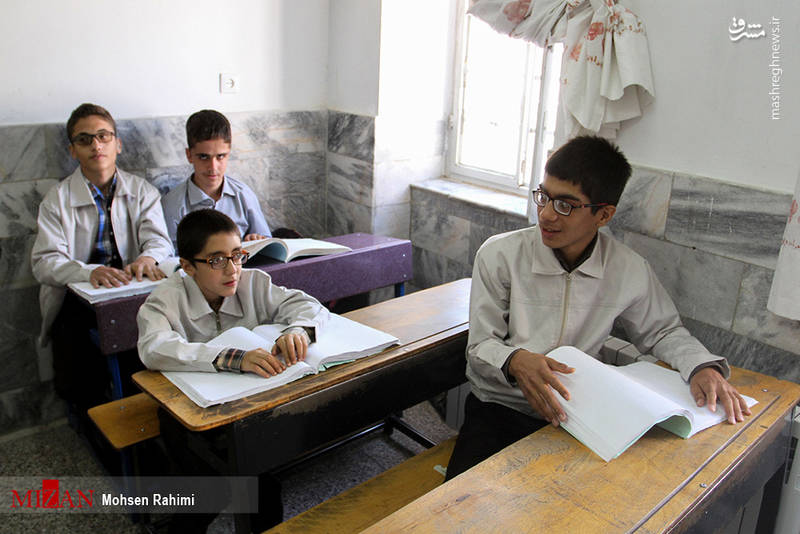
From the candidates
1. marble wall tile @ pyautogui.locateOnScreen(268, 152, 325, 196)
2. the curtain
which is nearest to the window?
marble wall tile @ pyautogui.locateOnScreen(268, 152, 325, 196)

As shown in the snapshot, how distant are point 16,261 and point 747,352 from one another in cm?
268

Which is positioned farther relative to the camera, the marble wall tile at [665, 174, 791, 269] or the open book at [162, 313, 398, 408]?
the marble wall tile at [665, 174, 791, 269]

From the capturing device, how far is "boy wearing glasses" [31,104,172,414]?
2.50 meters

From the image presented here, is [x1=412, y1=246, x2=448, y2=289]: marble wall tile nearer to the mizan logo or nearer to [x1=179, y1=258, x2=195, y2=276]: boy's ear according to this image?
[x1=179, y1=258, x2=195, y2=276]: boy's ear

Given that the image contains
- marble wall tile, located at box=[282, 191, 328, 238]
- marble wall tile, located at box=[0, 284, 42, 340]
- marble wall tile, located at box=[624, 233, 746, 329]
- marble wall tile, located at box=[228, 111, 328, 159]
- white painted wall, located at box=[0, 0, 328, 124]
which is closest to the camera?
marble wall tile, located at box=[624, 233, 746, 329]

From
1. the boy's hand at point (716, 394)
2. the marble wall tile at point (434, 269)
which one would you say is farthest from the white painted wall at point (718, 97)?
the marble wall tile at point (434, 269)

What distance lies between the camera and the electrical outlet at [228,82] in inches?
123

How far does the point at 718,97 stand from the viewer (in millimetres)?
2000

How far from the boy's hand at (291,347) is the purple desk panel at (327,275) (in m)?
0.74

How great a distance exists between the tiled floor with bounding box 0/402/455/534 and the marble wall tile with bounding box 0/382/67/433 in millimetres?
39

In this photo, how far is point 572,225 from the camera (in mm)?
1856

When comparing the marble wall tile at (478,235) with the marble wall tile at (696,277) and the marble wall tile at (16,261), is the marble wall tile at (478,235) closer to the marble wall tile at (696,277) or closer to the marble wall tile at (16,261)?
the marble wall tile at (696,277)

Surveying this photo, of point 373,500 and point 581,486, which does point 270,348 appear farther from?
point 581,486

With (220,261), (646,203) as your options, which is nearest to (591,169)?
(646,203)
